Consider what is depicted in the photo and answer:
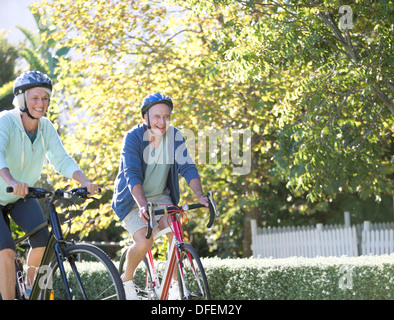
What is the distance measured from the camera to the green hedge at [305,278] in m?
6.23

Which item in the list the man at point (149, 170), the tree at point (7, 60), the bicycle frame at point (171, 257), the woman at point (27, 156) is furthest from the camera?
the tree at point (7, 60)

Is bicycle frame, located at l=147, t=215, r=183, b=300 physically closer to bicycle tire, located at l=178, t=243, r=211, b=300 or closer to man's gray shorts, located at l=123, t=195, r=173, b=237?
bicycle tire, located at l=178, t=243, r=211, b=300

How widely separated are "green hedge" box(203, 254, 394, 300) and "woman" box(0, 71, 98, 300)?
3.01 meters

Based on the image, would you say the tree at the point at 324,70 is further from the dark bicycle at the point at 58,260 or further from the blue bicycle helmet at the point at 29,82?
the dark bicycle at the point at 58,260

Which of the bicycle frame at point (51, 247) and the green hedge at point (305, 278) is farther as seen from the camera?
the green hedge at point (305, 278)

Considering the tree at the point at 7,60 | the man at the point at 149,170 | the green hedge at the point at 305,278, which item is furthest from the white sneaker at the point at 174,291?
the tree at the point at 7,60

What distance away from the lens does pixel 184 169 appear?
4.70 meters

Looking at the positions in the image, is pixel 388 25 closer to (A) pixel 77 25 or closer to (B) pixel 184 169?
(B) pixel 184 169

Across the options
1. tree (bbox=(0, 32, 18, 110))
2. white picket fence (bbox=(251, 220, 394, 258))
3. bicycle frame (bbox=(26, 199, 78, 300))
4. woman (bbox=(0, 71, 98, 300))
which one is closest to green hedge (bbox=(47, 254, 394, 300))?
woman (bbox=(0, 71, 98, 300))

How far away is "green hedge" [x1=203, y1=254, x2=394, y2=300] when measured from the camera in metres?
6.23

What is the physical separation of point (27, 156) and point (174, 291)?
54.0 inches

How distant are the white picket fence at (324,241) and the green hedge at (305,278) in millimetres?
5406
